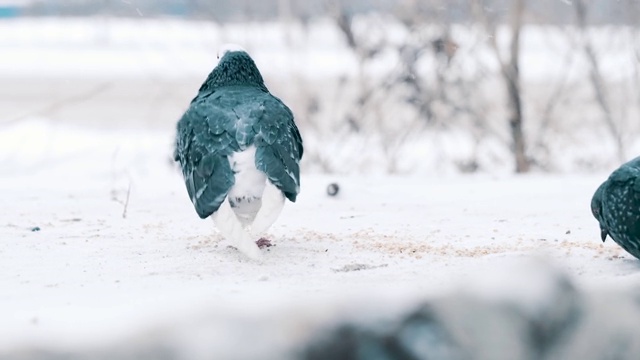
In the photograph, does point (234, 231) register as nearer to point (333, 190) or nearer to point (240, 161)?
point (240, 161)

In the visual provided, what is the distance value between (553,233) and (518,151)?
3.28 meters

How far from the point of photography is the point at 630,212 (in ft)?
8.24

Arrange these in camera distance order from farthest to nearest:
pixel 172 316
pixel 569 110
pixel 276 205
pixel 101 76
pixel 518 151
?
pixel 101 76 → pixel 569 110 → pixel 518 151 → pixel 276 205 → pixel 172 316

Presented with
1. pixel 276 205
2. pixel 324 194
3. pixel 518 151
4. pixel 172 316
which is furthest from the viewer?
pixel 518 151

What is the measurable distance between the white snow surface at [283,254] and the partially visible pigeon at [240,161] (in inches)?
4.8

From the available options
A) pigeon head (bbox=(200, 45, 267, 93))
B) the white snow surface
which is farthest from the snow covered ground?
pigeon head (bbox=(200, 45, 267, 93))

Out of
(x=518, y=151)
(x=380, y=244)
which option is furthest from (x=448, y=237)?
(x=518, y=151)

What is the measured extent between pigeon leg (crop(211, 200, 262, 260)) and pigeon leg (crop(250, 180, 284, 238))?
6cm

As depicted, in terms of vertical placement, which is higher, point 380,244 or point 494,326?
point 494,326

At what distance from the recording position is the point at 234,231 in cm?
268

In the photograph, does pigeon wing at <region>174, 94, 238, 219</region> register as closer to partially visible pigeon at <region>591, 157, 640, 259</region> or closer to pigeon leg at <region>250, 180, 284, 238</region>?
pigeon leg at <region>250, 180, 284, 238</region>

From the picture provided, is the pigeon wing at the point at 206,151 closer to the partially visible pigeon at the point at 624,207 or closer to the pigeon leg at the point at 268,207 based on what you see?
the pigeon leg at the point at 268,207

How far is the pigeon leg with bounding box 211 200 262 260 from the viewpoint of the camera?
2.65 metres

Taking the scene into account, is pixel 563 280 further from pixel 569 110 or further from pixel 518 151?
pixel 569 110
